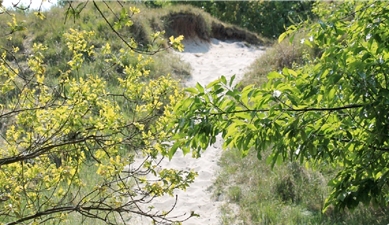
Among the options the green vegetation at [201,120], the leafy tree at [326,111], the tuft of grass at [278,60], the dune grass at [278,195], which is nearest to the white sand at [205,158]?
the dune grass at [278,195]

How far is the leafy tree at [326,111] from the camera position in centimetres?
263

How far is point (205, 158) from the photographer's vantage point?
961cm

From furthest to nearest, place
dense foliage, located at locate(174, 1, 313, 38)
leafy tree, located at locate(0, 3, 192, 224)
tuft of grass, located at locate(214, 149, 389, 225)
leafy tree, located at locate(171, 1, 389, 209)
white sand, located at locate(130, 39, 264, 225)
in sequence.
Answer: dense foliage, located at locate(174, 1, 313, 38) → white sand, located at locate(130, 39, 264, 225) → tuft of grass, located at locate(214, 149, 389, 225) → leafy tree, located at locate(0, 3, 192, 224) → leafy tree, located at locate(171, 1, 389, 209)

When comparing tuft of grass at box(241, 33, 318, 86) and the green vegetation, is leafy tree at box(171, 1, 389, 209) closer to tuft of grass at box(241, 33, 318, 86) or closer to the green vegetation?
the green vegetation

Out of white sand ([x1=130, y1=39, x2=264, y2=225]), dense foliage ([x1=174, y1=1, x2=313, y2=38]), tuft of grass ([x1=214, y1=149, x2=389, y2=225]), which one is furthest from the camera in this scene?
dense foliage ([x1=174, y1=1, x2=313, y2=38])

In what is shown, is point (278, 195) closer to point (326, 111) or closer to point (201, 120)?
point (326, 111)

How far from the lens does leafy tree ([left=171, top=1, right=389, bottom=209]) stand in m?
2.63

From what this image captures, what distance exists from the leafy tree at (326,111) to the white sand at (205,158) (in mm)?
4248

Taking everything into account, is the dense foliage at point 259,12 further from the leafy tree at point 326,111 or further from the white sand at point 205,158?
the leafy tree at point 326,111

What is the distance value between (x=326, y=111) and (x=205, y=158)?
6.67 m

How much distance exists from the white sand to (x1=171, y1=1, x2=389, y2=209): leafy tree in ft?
13.9

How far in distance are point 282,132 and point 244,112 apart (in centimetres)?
22

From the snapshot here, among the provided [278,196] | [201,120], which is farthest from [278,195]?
[201,120]

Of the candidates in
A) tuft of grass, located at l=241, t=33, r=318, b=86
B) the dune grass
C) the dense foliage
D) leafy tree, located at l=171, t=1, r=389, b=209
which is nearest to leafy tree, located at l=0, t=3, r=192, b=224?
leafy tree, located at l=171, t=1, r=389, b=209
